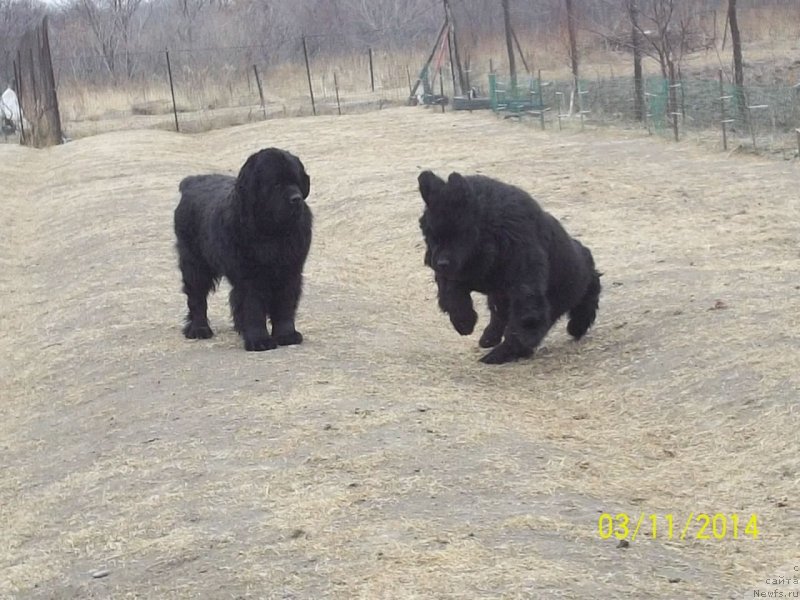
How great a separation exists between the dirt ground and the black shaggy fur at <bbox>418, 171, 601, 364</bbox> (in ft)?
1.22

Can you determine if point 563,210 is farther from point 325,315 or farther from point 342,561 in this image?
point 342,561

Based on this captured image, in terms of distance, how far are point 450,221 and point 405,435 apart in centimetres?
198

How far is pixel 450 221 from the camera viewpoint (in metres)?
8.41

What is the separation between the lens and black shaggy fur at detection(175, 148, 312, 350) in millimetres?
8820

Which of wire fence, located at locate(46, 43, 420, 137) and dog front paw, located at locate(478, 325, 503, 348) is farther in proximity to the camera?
wire fence, located at locate(46, 43, 420, 137)

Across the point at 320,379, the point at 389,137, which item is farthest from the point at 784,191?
the point at 389,137

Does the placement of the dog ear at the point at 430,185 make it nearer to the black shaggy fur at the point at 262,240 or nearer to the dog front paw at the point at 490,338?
the black shaggy fur at the point at 262,240

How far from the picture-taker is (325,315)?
11.0 m

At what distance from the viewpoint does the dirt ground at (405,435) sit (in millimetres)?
5258

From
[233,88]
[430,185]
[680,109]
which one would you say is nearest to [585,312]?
[430,185]

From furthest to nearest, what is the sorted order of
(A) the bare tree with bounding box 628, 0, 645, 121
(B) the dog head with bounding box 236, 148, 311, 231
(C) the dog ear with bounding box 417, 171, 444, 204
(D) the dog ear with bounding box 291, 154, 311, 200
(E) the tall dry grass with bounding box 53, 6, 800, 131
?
(E) the tall dry grass with bounding box 53, 6, 800, 131 < (A) the bare tree with bounding box 628, 0, 645, 121 < (D) the dog ear with bounding box 291, 154, 311, 200 < (B) the dog head with bounding box 236, 148, 311, 231 < (C) the dog ear with bounding box 417, 171, 444, 204
